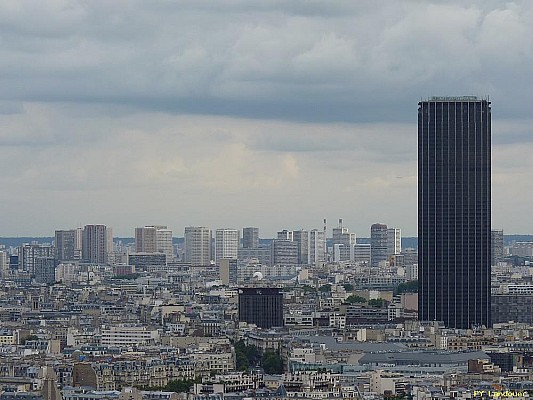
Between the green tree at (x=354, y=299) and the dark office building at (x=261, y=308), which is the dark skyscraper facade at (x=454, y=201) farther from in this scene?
the green tree at (x=354, y=299)

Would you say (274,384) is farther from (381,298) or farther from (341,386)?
(381,298)

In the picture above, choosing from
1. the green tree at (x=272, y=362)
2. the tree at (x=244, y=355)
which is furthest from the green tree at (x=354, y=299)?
the green tree at (x=272, y=362)

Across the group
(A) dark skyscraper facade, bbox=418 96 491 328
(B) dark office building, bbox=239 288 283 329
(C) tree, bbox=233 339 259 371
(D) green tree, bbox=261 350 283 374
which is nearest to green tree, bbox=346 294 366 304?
(A) dark skyscraper facade, bbox=418 96 491 328

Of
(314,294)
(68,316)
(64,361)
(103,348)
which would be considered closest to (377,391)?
(64,361)

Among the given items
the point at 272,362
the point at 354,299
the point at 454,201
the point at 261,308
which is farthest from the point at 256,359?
the point at 354,299

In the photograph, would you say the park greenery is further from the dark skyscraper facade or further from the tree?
the dark skyscraper facade
